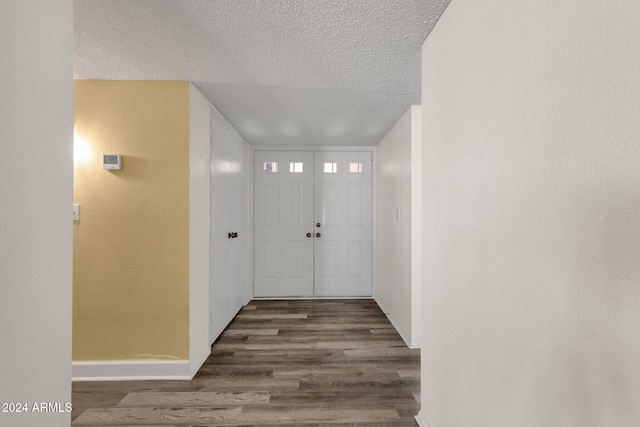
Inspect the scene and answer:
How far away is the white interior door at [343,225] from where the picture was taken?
4625 mm

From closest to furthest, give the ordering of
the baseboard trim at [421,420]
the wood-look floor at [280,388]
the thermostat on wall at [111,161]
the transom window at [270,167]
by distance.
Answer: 1. the baseboard trim at [421,420]
2. the wood-look floor at [280,388]
3. the thermostat on wall at [111,161]
4. the transom window at [270,167]

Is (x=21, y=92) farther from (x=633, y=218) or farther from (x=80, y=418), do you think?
(x=80, y=418)

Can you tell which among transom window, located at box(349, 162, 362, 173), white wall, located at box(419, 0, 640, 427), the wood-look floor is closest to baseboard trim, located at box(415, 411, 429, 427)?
the wood-look floor

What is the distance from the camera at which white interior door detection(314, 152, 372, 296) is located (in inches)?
182

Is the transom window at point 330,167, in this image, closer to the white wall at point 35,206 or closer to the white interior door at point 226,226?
the white interior door at point 226,226

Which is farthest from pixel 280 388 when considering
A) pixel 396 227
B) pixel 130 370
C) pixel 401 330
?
pixel 396 227

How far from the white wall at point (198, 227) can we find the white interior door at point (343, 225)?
6.94ft

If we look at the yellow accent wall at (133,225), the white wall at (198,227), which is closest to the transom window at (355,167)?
the white wall at (198,227)

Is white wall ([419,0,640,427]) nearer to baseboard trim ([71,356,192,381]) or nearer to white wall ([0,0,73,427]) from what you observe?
white wall ([0,0,73,427])

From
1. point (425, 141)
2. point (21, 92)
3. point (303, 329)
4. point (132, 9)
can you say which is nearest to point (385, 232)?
point (303, 329)

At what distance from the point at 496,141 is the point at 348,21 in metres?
1.04

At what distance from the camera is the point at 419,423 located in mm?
1815

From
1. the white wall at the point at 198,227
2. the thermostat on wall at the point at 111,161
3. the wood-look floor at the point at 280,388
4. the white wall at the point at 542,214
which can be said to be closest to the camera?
the white wall at the point at 542,214

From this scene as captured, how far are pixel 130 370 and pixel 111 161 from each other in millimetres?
1635
